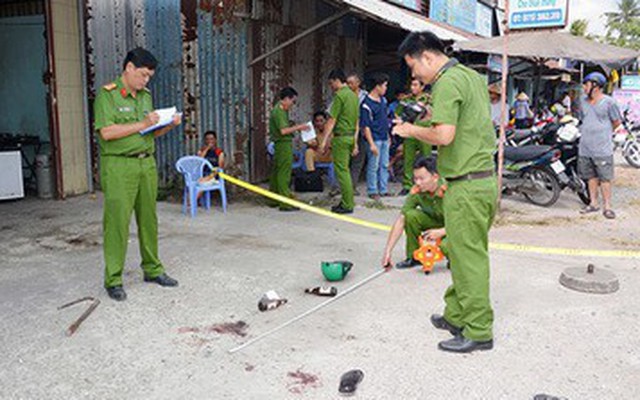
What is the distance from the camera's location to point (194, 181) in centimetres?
755

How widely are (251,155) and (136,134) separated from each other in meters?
4.69

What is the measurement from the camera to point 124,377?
10.8ft

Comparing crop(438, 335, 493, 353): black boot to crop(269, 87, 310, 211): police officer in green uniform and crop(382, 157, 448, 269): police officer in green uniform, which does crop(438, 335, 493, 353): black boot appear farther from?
crop(269, 87, 310, 211): police officer in green uniform

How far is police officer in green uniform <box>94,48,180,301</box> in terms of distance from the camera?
4332mm

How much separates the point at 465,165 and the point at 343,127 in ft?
13.9

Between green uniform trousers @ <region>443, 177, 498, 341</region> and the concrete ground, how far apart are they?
0.84 ft

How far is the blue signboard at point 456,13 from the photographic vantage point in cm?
1595

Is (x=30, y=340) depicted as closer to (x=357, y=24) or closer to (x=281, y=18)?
(x=281, y=18)

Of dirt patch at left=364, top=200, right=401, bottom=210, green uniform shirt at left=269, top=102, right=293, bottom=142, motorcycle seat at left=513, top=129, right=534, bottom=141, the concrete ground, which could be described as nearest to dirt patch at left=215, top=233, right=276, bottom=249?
the concrete ground

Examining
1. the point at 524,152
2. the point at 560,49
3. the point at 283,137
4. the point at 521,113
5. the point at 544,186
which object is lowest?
the point at 544,186

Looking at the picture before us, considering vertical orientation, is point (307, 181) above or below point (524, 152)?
below

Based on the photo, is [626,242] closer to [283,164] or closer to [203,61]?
[283,164]

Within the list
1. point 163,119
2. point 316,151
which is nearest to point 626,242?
point 316,151

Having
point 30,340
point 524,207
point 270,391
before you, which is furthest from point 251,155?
point 270,391
